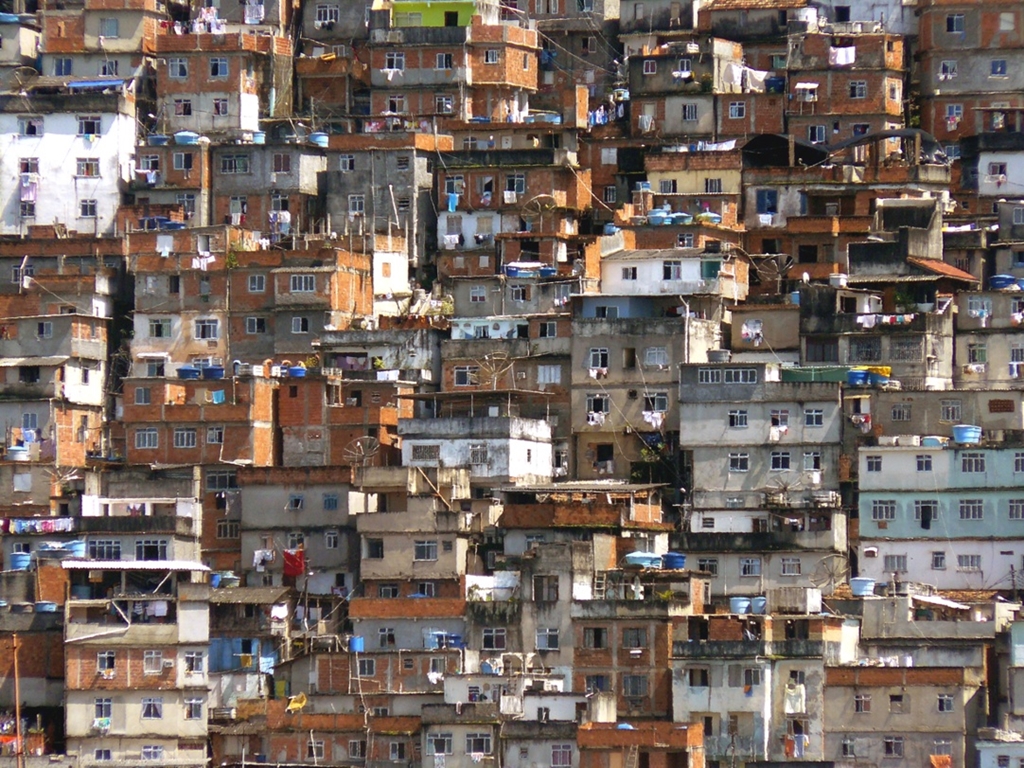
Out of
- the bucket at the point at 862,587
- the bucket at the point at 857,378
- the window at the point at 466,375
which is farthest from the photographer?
the window at the point at 466,375

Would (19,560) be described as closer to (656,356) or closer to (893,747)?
(656,356)

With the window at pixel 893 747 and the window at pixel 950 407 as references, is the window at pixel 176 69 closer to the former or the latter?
the window at pixel 950 407

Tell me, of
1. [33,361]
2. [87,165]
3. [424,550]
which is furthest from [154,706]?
[87,165]

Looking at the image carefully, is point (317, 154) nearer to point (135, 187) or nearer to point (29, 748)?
point (135, 187)

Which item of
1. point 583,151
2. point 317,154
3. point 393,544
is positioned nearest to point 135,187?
point 317,154

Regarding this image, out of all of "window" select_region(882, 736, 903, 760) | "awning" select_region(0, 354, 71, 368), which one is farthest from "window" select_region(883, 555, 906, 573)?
"awning" select_region(0, 354, 71, 368)

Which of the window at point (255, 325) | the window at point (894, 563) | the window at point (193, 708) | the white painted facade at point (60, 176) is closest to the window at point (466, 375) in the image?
the window at point (255, 325)
